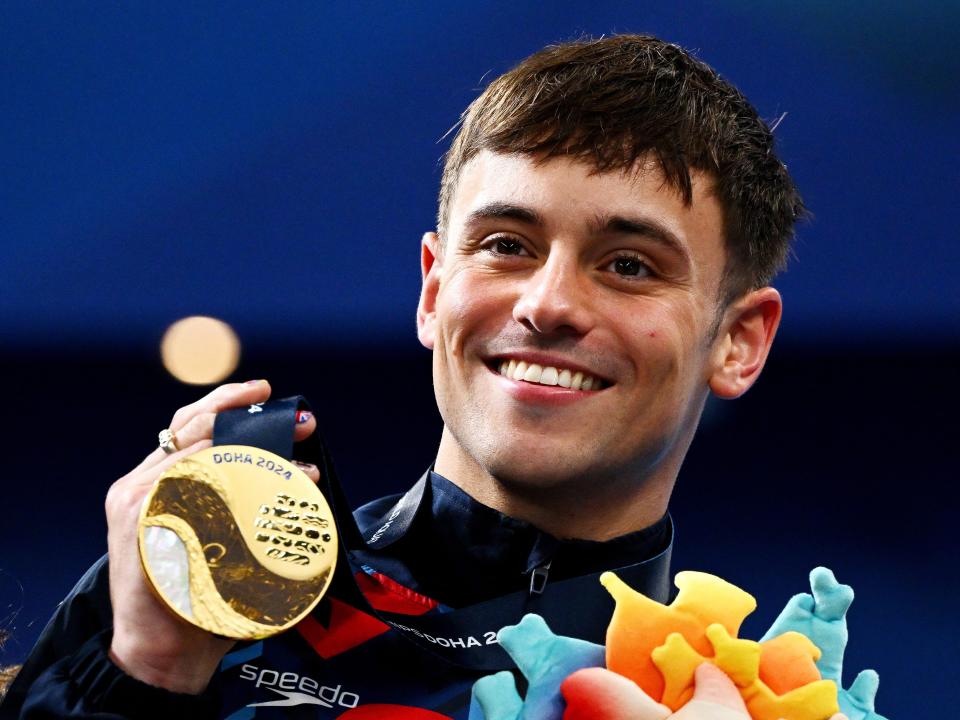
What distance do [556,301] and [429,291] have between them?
18.8 inches

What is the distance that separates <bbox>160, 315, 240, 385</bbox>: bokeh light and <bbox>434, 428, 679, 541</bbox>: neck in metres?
2.29

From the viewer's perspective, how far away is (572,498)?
2.27 metres

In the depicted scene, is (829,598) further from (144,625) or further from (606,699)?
(144,625)

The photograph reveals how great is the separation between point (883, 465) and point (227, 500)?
375 centimetres

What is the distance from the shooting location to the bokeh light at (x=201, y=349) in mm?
4520

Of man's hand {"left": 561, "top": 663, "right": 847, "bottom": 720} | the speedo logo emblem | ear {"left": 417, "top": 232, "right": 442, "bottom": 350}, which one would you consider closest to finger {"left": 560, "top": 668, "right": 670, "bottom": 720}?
man's hand {"left": 561, "top": 663, "right": 847, "bottom": 720}

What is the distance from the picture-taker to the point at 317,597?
5.93ft

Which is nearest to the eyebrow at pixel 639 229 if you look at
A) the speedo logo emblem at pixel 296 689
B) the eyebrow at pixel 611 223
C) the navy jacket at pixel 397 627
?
the eyebrow at pixel 611 223

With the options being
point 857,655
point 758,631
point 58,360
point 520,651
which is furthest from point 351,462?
point 520,651

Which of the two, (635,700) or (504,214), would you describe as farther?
(504,214)

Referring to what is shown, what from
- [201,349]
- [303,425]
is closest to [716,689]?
[303,425]

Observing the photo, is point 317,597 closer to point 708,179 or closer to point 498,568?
point 498,568

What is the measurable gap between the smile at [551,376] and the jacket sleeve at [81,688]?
689 mm

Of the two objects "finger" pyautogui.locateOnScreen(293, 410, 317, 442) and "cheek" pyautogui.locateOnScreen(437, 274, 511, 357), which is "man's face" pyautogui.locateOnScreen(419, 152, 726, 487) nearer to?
"cheek" pyautogui.locateOnScreen(437, 274, 511, 357)
